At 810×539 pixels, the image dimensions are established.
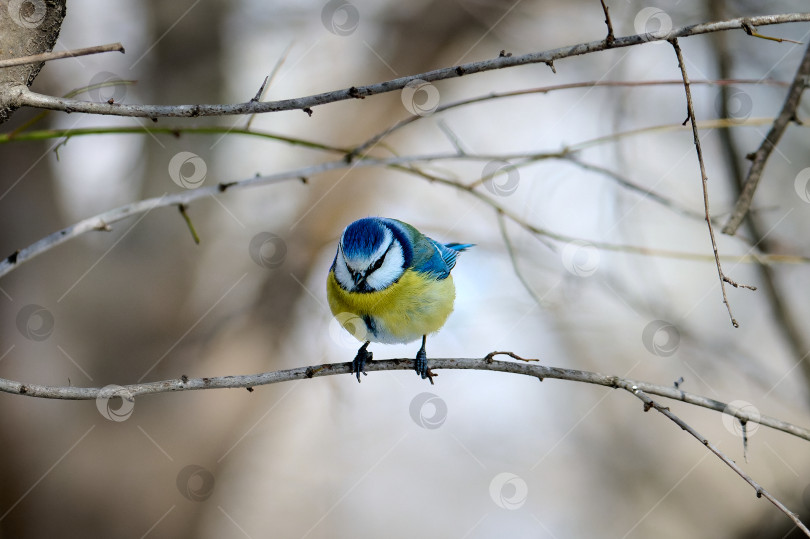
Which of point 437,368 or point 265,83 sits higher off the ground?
point 265,83

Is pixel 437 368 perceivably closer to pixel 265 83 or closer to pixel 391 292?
pixel 391 292

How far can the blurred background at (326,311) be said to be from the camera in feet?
10.5

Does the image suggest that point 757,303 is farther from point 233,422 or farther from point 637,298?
point 233,422

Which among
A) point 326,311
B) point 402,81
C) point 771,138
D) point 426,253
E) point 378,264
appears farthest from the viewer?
point 326,311

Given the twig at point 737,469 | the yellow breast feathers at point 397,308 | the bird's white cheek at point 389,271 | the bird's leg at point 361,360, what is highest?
the bird's white cheek at point 389,271

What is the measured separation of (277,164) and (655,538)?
338 centimetres

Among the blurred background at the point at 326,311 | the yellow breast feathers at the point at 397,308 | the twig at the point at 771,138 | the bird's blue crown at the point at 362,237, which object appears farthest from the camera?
the blurred background at the point at 326,311

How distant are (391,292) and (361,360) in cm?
20

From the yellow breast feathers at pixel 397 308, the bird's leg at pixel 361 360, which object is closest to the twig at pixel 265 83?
the yellow breast feathers at pixel 397 308

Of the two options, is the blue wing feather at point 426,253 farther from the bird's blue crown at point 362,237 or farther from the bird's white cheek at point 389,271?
the bird's blue crown at point 362,237

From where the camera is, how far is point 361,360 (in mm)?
1678

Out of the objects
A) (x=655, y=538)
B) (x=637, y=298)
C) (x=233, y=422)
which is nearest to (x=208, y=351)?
(x=233, y=422)

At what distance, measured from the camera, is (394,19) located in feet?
11.8

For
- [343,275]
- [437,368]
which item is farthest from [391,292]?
[437,368]
